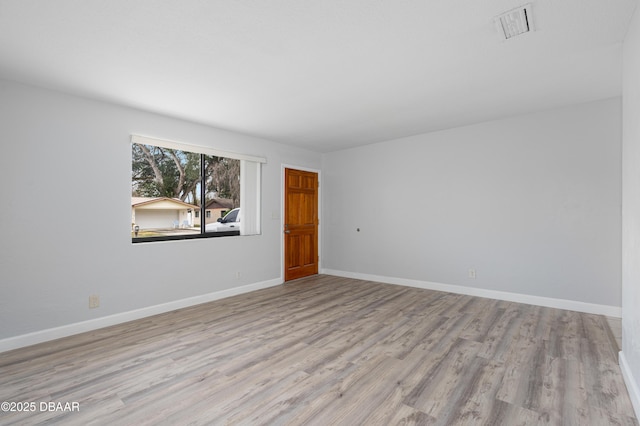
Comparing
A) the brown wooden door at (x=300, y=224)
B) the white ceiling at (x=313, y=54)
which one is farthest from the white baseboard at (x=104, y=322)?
the white ceiling at (x=313, y=54)

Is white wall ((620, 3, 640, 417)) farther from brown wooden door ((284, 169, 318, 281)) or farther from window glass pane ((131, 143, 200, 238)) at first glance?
window glass pane ((131, 143, 200, 238))

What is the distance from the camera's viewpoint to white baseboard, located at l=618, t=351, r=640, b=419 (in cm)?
180

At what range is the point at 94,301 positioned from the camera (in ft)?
10.6

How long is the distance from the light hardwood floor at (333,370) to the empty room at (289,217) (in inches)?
0.9

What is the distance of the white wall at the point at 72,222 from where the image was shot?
2.79 m

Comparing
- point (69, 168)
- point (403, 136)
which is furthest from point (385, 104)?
point (69, 168)

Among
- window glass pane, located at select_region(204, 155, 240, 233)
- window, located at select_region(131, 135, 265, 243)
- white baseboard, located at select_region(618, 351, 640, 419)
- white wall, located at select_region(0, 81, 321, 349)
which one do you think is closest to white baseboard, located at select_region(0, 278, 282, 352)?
white wall, located at select_region(0, 81, 321, 349)

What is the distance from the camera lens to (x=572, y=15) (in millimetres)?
1993

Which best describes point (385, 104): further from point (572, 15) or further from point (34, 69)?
point (34, 69)

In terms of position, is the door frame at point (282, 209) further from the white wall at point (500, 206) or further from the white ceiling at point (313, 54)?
the white ceiling at point (313, 54)

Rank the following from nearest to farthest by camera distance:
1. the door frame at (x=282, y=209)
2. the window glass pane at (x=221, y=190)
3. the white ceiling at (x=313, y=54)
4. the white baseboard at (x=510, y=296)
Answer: the white ceiling at (x=313, y=54)
the white baseboard at (x=510, y=296)
the window glass pane at (x=221, y=190)
the door frame at (x=282, y=209)

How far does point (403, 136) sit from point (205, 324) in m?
4.06

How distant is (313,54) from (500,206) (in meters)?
3.37

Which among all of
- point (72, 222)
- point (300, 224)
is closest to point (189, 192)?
point (72, 222)
